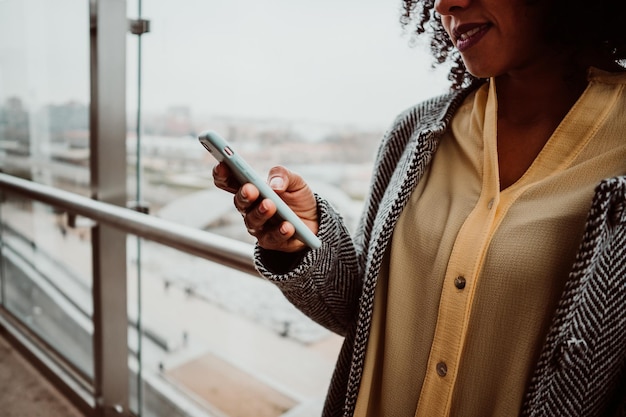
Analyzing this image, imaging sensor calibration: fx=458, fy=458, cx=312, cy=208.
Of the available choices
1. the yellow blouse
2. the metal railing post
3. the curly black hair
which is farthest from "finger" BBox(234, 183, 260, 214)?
the metal railing post

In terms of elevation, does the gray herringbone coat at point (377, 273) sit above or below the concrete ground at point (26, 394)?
above

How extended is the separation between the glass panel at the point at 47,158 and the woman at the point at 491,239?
1.53 metres

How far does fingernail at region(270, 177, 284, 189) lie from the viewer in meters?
0.74

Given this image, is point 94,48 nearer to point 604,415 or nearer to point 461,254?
point 461,254

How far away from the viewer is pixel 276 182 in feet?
2.45

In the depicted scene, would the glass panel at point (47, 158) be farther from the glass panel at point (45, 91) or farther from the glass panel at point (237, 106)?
the glass panel at point (237, 106)

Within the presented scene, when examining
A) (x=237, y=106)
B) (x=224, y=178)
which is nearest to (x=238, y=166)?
(x=224, y=178)

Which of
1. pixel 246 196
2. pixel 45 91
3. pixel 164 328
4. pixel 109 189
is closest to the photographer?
pixel 246 196

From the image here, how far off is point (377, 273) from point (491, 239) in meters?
0.19

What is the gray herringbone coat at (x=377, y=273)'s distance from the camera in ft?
1.96

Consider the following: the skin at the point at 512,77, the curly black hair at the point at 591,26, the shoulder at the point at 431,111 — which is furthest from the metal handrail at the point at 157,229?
the curly black hair at the point at 591,26

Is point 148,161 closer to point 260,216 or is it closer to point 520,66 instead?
point 260,216

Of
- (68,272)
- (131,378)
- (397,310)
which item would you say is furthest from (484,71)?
(68,272)

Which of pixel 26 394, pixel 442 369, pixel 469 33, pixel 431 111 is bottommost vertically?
pixel 26 394
